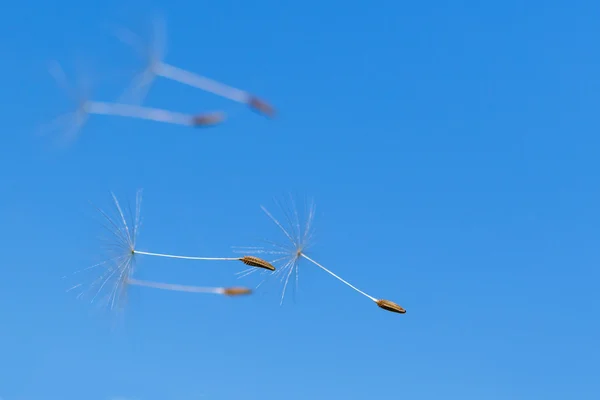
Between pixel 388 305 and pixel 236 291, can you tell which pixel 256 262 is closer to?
pixel 236 291

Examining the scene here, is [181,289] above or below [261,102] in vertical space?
below

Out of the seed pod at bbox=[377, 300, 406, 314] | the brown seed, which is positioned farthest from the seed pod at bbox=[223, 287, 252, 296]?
the seed pod at bbox=[377, 300, 406, 314]

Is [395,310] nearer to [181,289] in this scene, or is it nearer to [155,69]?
[181,289]

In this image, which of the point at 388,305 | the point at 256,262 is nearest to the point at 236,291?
the point at 256,262

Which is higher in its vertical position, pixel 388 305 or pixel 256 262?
pixel 256 262

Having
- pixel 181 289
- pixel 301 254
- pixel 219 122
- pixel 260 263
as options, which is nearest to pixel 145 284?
pixel 181 289

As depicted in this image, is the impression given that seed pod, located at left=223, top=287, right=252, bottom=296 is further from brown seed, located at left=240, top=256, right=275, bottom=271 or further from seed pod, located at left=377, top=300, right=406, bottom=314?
seed pod, located at left=377, top=300, right=406, bottom=314

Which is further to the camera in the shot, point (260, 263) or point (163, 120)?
point (260, 263)

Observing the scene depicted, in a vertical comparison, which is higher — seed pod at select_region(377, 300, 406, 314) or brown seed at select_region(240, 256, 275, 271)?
brown seed at select_region(240, 256, 275, 271)
